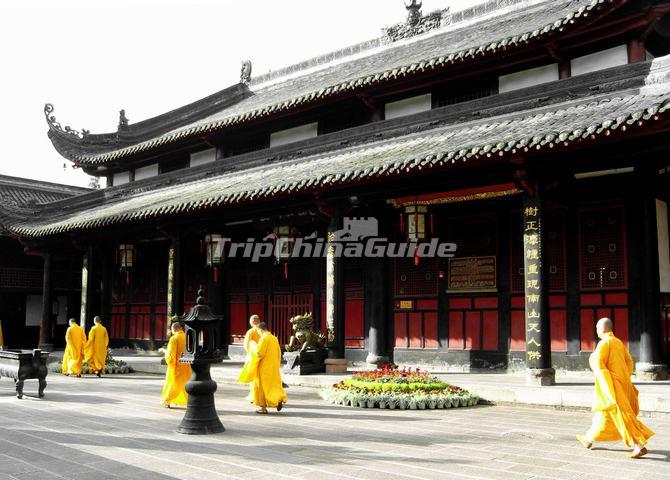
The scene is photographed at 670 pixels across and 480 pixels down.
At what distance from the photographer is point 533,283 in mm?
10359

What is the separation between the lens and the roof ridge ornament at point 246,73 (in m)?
22.7

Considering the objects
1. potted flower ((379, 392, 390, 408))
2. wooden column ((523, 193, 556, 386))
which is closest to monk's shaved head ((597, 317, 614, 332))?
wooden column ((523, 193, 556, 386))

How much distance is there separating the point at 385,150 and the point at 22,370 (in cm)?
789

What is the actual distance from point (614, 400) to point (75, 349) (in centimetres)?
1262

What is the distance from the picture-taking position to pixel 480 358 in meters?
13.4

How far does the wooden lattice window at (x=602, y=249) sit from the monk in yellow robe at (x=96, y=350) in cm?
1099

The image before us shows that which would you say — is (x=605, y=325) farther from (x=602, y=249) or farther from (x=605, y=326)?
(x=602, y=249)

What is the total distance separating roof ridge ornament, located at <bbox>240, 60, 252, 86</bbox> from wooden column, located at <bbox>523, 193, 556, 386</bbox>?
14.6 m

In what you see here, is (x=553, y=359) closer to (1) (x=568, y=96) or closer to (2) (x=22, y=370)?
(1) (x=568, y=96)

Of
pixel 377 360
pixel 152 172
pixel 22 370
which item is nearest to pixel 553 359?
pixel 377 360

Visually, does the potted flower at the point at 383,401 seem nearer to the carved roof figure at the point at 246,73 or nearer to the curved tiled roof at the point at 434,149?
the curved tiled roof at the point at 434,149

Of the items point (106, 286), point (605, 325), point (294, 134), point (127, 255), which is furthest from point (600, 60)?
point (106, 286)

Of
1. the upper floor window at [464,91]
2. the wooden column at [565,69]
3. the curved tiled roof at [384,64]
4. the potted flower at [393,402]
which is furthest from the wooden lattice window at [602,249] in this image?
the potted flower at [393,402]

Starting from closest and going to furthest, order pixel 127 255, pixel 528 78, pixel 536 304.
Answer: pixel 536 304
pixel 528 78
pixel 127 255
